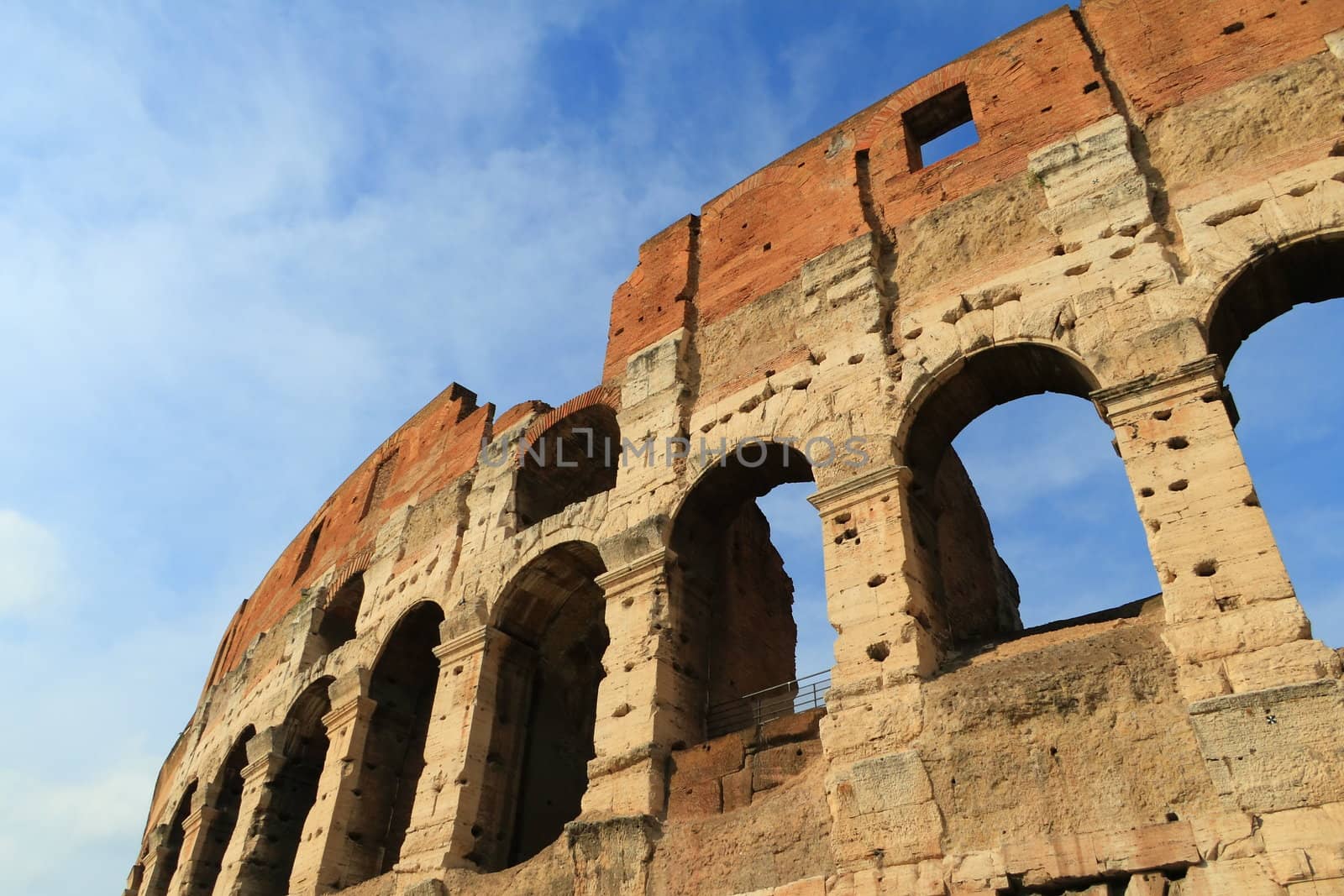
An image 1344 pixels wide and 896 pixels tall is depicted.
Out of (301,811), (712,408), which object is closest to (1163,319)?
(712,408)

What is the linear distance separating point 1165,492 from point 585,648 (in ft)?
21.7

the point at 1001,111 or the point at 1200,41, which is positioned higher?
the point at 1001,111

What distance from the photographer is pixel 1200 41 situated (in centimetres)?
855

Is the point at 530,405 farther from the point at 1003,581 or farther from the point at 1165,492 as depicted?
the point at 1165,492

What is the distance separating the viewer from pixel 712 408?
31.8 feet

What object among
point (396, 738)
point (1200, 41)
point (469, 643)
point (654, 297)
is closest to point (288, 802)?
point (396, 738)

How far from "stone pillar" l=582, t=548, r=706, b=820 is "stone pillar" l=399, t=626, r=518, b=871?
1.56m

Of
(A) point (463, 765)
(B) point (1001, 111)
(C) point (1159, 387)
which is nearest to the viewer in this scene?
(C) point (1159, 387)

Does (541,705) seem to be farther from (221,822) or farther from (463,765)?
(221,822)

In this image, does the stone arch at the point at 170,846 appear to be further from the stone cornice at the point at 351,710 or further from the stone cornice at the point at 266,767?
the stone cornice at the point at 351,710

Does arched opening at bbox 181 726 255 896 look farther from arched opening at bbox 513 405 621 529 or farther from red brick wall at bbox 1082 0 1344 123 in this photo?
red brick wall at bbox 1082 0 1344 123

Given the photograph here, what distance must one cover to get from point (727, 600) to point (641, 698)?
175cm

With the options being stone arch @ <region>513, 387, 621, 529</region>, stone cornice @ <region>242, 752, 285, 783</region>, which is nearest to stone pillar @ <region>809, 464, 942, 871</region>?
stone arch @ <region>513, 387, 621, 529</region>

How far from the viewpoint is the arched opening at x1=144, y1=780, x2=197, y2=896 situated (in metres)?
15.3
